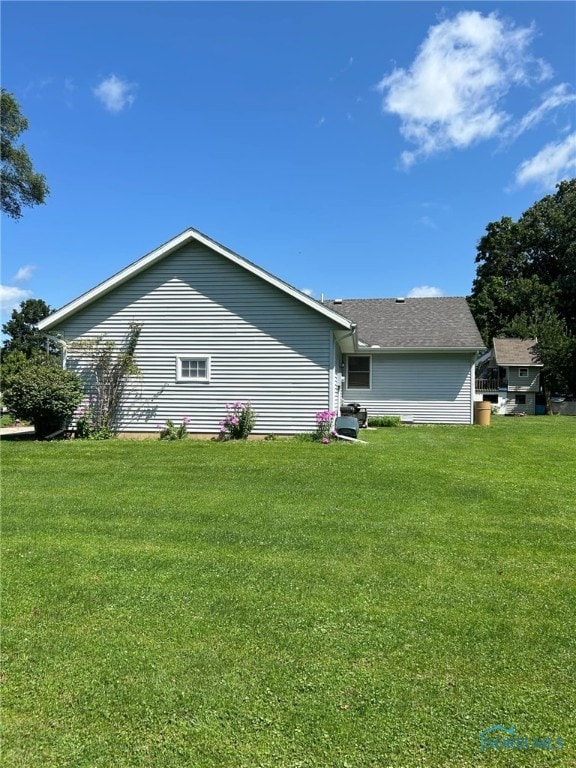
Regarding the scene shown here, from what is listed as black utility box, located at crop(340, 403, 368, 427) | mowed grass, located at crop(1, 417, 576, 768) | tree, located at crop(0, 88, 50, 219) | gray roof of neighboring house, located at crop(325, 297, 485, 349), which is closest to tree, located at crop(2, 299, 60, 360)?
tree, located at crop(0, 88, 50, 219)

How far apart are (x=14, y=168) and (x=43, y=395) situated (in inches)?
598

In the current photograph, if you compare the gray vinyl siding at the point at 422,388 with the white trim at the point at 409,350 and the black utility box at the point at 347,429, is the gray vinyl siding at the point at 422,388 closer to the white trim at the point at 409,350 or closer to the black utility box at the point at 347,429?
the white trim at the point at 409,350

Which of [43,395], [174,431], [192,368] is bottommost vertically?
[174,431]

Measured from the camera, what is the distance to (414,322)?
19.5 meters

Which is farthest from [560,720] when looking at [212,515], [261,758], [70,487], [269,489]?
[70,487]

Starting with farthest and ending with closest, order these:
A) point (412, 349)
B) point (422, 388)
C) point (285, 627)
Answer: point (422, 388) → point (412, 349) → point (285, 627)

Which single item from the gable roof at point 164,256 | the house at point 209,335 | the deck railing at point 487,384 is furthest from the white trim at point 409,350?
the deck railing at point 487,384

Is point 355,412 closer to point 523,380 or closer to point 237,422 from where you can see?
point 237,422

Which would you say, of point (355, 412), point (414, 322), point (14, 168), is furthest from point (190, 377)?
point (14, 168)

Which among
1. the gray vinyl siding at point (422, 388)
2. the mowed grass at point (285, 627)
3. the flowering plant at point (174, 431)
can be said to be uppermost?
the gray vinyl siding at point (422, 388)

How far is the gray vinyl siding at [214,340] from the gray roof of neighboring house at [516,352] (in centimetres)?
2217

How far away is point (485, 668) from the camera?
272 centimetres

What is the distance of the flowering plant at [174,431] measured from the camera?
12469 mm

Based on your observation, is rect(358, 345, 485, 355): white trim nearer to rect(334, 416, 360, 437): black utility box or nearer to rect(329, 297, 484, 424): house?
rect(329, 297, 484, 424): house
